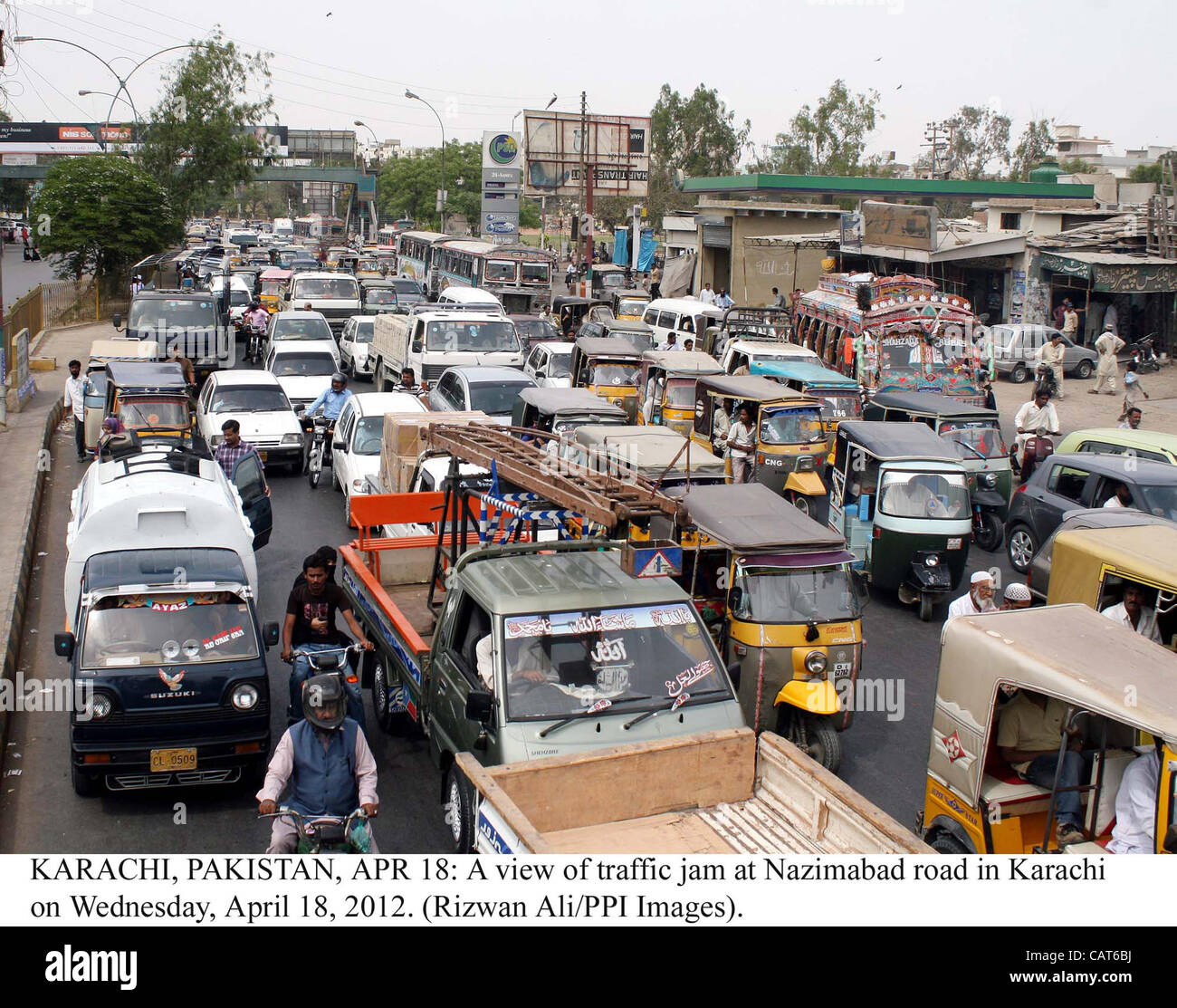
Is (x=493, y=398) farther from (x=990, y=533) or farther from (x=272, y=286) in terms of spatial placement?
(x=272, y=286)

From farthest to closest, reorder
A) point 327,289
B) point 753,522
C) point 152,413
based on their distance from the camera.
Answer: point 327,289 < point 152,413 < point 753,522

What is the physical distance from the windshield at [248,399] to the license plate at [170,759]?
11.9 m

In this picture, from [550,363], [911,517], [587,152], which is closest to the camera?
[911,517]

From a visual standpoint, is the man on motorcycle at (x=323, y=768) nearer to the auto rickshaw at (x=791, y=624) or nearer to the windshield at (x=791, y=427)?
the auto rickshaw at (x=791, y=624)

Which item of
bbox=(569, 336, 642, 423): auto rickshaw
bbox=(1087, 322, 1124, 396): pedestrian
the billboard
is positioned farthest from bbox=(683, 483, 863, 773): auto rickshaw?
the billboard

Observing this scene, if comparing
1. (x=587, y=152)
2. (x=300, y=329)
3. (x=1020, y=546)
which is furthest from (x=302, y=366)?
(x=587, y=152)

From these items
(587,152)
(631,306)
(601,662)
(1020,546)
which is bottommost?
(1020,546)

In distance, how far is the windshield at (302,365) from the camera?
2308 cm

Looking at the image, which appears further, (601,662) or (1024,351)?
(1024,351)

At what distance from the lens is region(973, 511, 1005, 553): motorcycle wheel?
622 inches

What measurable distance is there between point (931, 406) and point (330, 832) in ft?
42.5

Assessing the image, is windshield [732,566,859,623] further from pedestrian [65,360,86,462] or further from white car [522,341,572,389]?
white car [522,341,572,389]

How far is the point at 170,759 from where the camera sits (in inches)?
320

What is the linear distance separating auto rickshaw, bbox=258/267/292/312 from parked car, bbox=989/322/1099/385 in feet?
70.9
